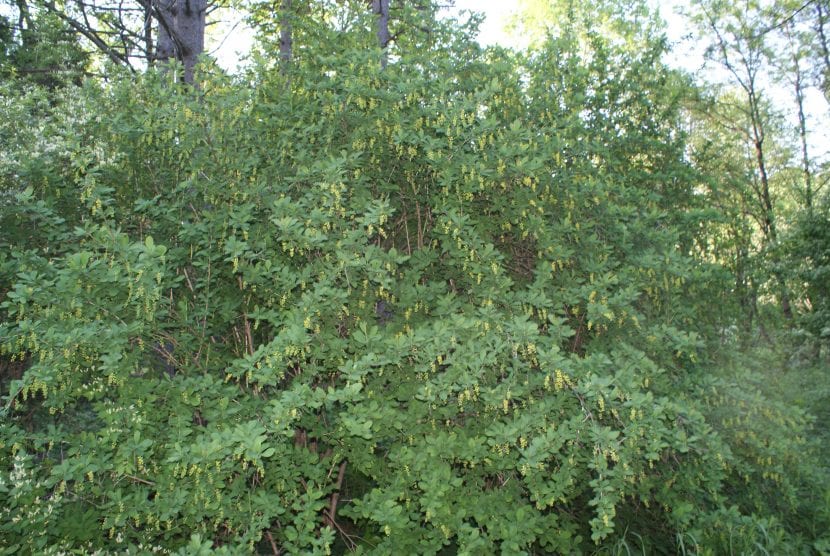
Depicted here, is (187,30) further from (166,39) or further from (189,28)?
(166,39)

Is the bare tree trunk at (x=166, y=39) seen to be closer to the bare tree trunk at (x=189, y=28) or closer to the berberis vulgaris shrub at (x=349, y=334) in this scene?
the bare tree trunk at (x=189, y=28)

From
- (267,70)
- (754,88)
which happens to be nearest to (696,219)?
(267,70)

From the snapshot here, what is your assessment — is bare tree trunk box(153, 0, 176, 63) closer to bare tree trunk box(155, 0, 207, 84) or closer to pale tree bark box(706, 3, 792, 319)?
bare tree trunk box(155, 0, 207, 84)

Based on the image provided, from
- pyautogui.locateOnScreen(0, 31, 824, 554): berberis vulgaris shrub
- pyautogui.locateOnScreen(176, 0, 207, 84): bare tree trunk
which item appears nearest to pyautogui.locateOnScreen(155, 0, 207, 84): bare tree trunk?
pyautogui.locateOnScreen(176, 0, 207, 84): bare tree trunk

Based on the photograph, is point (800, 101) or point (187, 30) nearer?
point (187, 30)

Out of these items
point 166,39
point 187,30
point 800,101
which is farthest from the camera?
point 800,101

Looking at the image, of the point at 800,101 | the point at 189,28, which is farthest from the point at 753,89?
the point at 189,28

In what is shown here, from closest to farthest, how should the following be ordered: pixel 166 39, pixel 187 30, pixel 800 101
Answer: pixel 187 30, pixel 166 39, pixel 800 101

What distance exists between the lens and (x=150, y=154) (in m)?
5.47

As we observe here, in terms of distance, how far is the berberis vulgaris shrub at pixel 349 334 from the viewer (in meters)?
4.04

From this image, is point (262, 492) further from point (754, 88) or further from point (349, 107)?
point (754, 88)

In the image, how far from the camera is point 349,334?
4.80 metres

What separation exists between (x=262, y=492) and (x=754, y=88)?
21.9 m

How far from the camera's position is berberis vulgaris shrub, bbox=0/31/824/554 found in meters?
4.04
